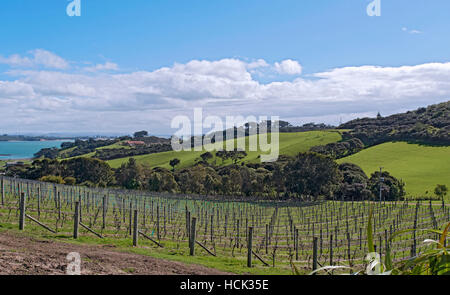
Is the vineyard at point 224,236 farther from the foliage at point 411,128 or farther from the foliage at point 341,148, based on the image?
the foliage at point 411,128

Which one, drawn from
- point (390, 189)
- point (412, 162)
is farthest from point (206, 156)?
point (390, 189)

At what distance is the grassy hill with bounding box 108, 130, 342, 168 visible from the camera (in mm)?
74113

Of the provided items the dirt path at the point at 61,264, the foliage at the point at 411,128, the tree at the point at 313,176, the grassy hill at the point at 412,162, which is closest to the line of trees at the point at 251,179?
the tree at the point at 313,176

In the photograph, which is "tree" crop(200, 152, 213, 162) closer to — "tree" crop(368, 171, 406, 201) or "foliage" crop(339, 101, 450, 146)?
"foliage" crop(339, 101, 450, 146)

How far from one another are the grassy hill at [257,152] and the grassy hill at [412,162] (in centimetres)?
1165

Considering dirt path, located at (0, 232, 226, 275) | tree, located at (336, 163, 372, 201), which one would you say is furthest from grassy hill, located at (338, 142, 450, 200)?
dirt path, located at (0, 232, 226, 275)

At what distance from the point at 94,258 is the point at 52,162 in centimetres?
5655

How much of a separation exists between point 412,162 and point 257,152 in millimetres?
27949

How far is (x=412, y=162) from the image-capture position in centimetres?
5931

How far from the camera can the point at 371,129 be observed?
287 ft

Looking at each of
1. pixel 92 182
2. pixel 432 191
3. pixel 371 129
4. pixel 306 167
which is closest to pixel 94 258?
pixel 306 167

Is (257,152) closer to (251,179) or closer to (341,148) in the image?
(341,148)

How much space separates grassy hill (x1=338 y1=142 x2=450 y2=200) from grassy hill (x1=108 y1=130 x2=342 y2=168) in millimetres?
11654
